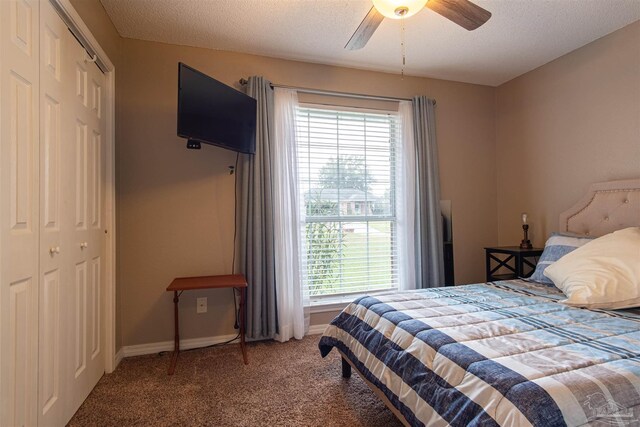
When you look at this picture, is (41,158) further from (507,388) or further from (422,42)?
(422,42)

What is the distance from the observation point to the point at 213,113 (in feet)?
8.07

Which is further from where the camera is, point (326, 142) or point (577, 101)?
point (326, 142)

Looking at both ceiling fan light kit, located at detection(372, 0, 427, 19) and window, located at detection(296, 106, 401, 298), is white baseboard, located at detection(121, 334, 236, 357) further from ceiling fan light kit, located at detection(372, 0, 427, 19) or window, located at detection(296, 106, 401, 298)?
ceiling fan light kit, located at detection(372, 0, 427, 19)

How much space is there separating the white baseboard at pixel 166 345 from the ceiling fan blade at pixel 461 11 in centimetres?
287

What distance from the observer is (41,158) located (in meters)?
1.54

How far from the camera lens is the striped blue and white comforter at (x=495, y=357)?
1023 mm

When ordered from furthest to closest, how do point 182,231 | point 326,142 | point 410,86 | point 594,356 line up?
point 410,86 < point 326,142 < point 182,231 < point 594,356

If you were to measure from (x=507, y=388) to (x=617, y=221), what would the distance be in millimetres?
2301

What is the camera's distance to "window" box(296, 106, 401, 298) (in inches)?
126

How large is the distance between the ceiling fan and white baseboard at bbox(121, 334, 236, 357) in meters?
2.64

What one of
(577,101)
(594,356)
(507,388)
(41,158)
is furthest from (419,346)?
(577,101)


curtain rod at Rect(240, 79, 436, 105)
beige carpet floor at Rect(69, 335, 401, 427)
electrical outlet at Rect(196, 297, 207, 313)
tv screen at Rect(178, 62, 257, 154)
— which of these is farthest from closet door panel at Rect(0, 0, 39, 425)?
curtain rod at Rect(240, 79, 436, 105)

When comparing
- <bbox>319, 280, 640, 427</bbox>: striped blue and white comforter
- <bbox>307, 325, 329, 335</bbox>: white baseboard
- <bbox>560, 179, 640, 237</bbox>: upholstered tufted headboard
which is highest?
<bbox>560, 179, 640, 237</bbox>: upholstered tufted headboard

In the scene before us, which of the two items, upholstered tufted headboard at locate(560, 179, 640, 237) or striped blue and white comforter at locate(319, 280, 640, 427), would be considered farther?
upholstered tufted headboard at locate(560, 179, 640, 237)
